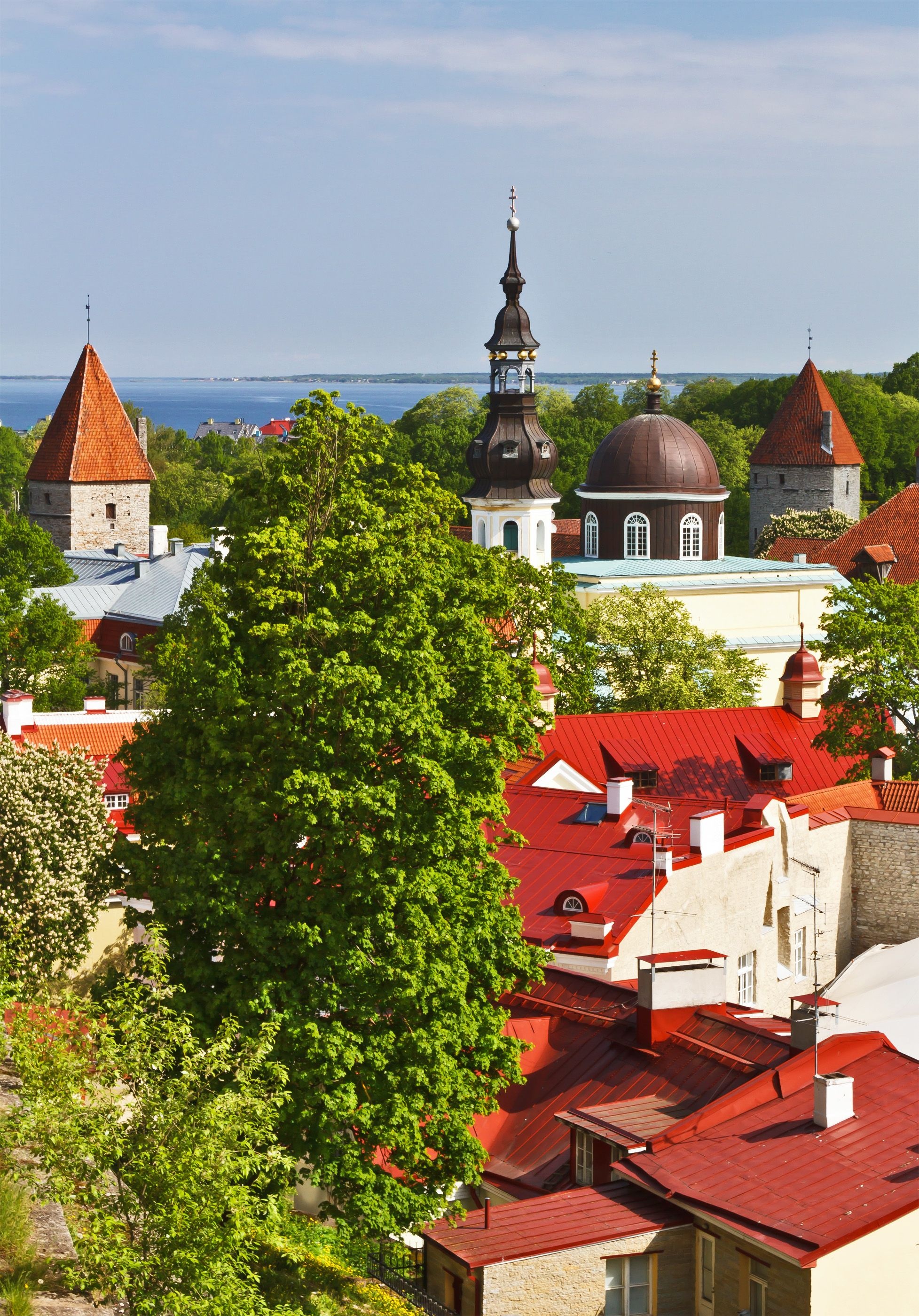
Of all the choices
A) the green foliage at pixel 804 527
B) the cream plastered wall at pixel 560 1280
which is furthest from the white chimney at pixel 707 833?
the green foliage at pixel 804 527

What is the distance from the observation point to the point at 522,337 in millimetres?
70938

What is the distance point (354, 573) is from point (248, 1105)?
694cm

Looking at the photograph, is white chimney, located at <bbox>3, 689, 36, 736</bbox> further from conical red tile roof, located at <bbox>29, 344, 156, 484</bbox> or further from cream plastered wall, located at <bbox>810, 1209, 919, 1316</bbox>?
conical red tile roof, located at <bbox>29, 344, 156, 484</bbox>

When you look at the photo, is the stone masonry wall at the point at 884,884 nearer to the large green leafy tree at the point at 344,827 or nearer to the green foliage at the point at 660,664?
the large green leafy tree at the point at 344,827

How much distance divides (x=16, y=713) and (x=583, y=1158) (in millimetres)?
22822

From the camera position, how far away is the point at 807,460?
10438 cm

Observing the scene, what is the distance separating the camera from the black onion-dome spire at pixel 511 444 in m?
68.1

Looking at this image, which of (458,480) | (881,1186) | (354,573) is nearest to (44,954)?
(354,573)

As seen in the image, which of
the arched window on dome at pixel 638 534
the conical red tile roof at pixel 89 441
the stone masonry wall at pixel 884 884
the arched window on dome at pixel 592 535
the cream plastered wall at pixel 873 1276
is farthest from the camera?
the conical red tile roof at pixel 89 441

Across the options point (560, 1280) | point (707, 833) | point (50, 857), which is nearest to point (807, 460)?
point (707, 833)

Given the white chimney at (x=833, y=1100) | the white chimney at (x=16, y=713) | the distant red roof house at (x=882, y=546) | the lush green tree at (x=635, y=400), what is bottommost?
the white chimney at (x=833, y=1100)

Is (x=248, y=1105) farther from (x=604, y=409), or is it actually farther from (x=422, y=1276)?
(x=604, y=409)

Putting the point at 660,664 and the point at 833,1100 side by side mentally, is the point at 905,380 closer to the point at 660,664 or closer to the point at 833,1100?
the point at 660,664

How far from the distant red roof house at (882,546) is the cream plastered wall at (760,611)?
14.9m
